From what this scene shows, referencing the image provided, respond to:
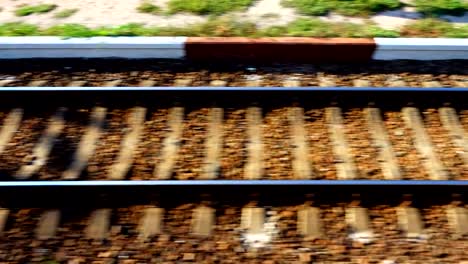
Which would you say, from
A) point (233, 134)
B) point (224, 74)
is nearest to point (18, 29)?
point (224, 74)

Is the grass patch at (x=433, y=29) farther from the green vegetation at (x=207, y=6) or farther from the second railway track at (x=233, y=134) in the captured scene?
the green vegetation at (x=207, y=6)

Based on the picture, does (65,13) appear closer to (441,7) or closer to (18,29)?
(18,29)

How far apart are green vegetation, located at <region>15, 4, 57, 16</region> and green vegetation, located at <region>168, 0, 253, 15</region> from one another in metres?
1.38

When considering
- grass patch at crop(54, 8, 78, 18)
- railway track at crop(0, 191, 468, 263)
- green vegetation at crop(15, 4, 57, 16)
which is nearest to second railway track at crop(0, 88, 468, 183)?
railway track at crop(0, 191, 468, 263)

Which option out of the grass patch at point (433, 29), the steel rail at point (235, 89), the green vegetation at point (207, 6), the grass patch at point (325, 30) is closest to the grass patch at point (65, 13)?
the green vegetation at point (207, 6)

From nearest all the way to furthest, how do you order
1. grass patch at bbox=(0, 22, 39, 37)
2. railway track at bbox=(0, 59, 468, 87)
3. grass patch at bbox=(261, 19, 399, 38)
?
railway track at bbox=(0, 59, 468, 87) → grass patch at bbox=(261, 19, 399, 38) → grass patch at bbox=(0, 22, 39, 37)

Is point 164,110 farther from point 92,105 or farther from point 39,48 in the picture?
point 39,48

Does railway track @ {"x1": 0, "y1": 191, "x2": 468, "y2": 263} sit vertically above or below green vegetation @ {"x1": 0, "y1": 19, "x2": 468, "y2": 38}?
below

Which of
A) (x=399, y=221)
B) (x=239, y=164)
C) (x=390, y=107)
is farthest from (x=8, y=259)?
(x=390, y=107)

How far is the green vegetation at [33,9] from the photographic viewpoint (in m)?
6.03

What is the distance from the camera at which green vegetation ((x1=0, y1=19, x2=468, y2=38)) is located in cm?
546

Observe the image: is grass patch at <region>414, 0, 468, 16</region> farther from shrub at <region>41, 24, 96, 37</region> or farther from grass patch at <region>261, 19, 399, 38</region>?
shrub at <region>41, 24, 96, 37</region>

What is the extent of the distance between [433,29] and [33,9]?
4.40 m

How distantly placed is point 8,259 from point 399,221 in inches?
99.5
